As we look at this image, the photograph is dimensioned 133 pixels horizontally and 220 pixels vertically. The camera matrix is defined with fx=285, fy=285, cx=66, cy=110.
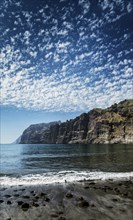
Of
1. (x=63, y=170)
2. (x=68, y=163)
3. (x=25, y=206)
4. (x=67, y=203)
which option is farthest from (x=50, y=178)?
(x=68, y=163)

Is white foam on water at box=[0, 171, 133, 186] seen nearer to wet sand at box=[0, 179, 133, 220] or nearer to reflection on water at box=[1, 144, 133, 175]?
wet sand at box=[0, 179, 133, 220]

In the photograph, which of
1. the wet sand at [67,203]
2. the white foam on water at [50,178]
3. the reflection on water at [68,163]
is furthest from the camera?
the reflection on water at [68,163]

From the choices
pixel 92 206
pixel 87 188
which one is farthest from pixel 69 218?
pixel 87 188

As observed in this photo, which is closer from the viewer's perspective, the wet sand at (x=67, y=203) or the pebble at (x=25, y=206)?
the wet sand at (x=67, y=203)

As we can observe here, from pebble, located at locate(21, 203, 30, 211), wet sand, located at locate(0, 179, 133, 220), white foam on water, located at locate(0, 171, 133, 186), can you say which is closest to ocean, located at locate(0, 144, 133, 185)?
white foam on water, located at locate(0, 171, 133, 186)

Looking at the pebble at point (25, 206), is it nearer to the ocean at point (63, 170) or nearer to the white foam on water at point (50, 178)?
the white foam on water at point (50, 178)

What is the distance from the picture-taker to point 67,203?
22.1 m

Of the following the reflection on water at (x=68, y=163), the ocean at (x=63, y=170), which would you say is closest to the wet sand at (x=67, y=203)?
the ocean at (x=63, y=170)

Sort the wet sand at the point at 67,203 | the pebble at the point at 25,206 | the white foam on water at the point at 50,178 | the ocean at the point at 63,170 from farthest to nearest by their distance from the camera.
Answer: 1. the ocean at the point at 63,170
2. the white foam on water at the point at 50,178
3. the pebble at the point at 25,206
4. the wet sand at the point at 67,203

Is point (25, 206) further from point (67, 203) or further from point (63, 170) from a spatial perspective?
point (63, 170)

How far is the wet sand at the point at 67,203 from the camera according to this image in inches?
733

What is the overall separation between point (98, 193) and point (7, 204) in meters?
8.48

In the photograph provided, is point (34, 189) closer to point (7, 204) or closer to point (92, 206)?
point (7, 204)

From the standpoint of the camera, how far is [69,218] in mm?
17984
